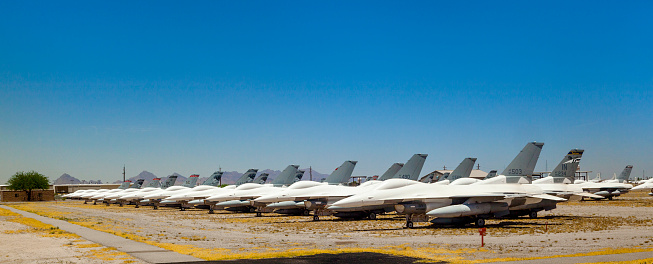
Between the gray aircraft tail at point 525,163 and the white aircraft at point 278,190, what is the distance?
44.6 feet

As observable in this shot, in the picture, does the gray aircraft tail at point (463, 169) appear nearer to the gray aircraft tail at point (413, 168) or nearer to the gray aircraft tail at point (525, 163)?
the gray aircraft tail at point (413, 168)

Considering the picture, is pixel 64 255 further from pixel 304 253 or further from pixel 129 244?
pixel 304 253

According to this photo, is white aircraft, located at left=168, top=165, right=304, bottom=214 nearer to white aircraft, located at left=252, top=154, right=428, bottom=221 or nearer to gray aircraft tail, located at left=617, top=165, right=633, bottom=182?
white aircraft, located at left=252, top=154, right=428, bottom=221

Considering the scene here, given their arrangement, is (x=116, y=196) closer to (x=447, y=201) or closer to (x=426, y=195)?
(x=426, y=195)

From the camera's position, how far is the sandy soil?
55.2ft

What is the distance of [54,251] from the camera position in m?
19.1

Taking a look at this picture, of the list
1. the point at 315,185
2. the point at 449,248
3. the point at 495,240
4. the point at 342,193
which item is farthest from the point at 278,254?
the point at 315,185

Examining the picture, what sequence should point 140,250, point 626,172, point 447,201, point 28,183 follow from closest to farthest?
1. point 140,250
2. point 447,201
3. point 626,172
4. point 28,183

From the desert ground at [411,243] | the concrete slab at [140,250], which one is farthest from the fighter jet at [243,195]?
the concrete slab at [140,250]

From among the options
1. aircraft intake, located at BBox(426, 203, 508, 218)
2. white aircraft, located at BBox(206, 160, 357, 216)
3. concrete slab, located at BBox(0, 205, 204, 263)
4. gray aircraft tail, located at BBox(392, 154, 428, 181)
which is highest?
gray aircraft tail, located at BBox(392, 154, 428, 181)

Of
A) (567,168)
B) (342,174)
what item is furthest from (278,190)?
(567,168)

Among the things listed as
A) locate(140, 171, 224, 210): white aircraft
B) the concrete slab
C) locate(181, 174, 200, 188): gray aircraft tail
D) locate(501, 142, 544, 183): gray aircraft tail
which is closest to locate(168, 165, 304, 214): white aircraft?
locate(140, 171, 224, 210): white aircraft

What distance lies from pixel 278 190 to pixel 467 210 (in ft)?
69.2

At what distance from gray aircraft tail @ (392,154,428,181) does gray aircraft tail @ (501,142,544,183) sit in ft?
31.4
